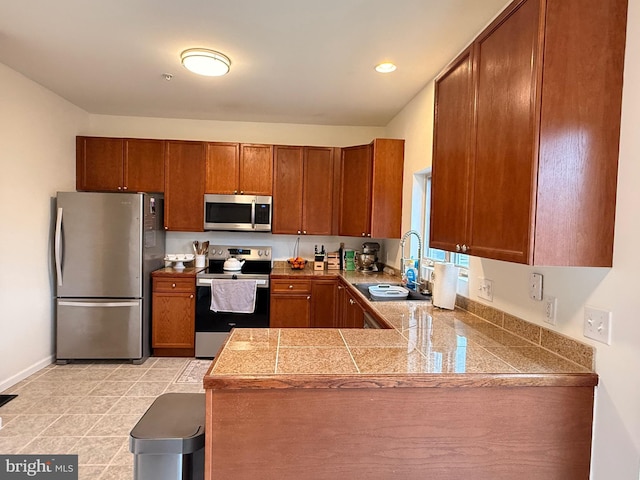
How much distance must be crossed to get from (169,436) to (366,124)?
12.0 feet

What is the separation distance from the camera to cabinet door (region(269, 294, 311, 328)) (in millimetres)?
3662

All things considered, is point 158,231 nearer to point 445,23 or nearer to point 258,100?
point 258,100

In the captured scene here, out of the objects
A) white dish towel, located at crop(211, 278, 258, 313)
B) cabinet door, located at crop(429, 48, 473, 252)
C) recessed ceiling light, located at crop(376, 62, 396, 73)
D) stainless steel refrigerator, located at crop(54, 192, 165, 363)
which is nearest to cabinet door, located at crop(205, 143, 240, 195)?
stainless steel refrigerator, located at crop(54, 192, 165, 363)

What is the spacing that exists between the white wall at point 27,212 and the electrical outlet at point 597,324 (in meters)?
3.71

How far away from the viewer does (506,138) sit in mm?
1332

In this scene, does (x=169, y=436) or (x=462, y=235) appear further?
(x=462, y=235)

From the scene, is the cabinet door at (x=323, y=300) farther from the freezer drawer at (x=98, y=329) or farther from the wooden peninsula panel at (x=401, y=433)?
the wooden peninsula panel at (x=401, y=433)

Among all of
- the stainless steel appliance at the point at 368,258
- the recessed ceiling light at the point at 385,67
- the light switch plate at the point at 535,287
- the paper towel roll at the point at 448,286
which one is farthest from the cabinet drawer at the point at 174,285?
the light switch plate at the point at 535,287

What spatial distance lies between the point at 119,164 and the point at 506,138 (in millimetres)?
3709

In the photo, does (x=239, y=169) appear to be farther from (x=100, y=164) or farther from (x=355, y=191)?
(x=100, y=164)

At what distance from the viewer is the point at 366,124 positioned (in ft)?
13.7

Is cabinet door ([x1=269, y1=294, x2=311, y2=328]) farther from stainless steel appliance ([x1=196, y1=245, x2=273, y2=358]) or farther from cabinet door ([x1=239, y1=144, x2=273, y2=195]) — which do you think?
cabinet door ([x1=239, y1=144, x2=273, y2=195])

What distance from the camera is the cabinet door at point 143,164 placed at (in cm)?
378

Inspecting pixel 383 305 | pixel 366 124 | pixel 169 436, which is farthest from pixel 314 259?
pixel 169 436
